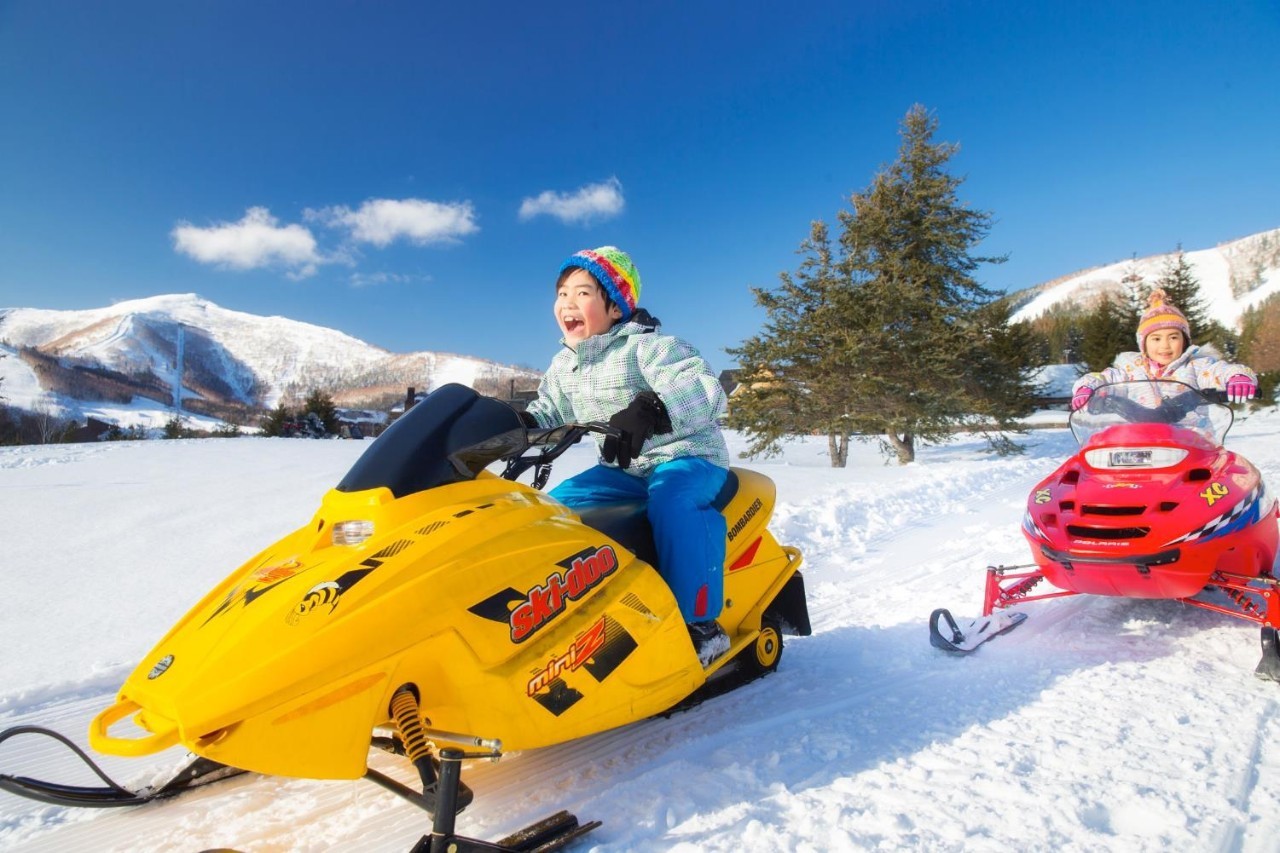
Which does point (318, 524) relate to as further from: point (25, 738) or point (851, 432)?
point (851, 432)

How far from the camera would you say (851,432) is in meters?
16.5

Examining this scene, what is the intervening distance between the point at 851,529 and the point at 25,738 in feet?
20.1

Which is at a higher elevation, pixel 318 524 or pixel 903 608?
pixel 318 524

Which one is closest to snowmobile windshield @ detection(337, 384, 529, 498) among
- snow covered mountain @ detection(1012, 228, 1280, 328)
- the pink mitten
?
the pink mitten

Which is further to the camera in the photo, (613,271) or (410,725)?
(613,271)

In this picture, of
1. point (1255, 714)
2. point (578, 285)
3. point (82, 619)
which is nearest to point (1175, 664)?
point (1255, 714)

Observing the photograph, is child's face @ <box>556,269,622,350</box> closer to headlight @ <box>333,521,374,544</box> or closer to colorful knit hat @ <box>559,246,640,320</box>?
colorful knit hat @ <box>559,246,640,320</box>

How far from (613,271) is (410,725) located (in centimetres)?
199

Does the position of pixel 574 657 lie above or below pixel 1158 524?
above

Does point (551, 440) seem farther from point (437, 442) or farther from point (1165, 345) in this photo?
point (1165, 345)

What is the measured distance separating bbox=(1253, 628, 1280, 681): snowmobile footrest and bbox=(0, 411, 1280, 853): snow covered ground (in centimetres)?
7

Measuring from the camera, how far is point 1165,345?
14.6ft

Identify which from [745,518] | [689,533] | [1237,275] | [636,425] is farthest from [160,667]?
[1237,275]

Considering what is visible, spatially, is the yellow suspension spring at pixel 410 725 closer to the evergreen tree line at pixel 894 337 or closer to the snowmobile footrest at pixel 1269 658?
the snowmobile footrest at pixel 1269 658
